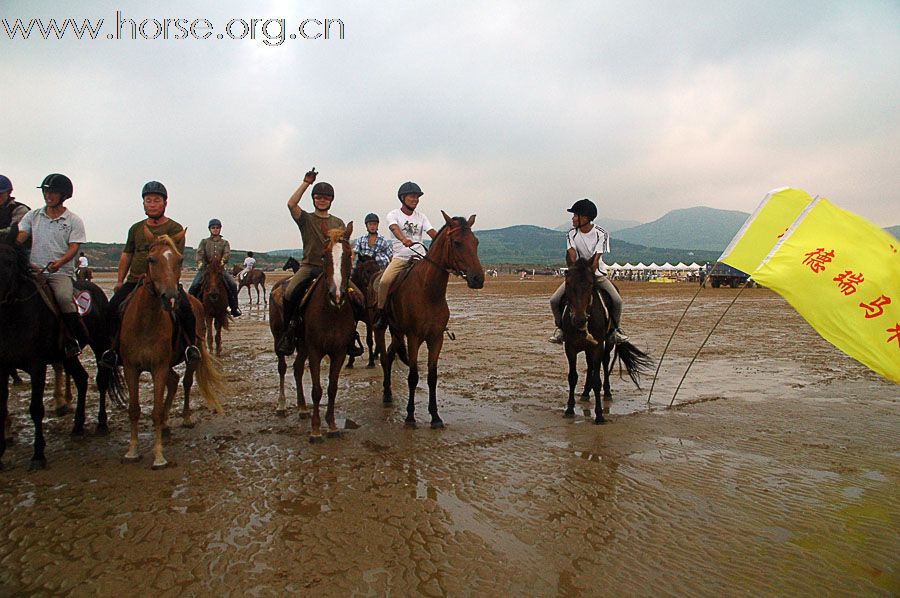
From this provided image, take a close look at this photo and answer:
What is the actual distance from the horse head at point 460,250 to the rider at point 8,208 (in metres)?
5.09

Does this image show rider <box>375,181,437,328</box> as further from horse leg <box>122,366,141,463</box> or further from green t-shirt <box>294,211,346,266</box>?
horse leg <box>122,366,141,463</box>

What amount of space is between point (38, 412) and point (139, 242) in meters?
2.03

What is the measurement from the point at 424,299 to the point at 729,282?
41.9 m

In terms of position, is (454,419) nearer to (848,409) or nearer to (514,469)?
(514,469)

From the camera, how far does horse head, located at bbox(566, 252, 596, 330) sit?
263 inches

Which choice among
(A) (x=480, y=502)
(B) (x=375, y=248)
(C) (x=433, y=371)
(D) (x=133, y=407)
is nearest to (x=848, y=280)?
(A) (x=480, y=502)

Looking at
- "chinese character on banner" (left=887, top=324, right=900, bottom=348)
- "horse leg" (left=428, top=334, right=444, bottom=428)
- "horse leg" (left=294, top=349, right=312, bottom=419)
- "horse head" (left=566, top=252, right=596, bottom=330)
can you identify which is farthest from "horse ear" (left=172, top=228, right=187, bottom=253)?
"chinese character on banner" (left=887, top=324, right=900, bottom=348)

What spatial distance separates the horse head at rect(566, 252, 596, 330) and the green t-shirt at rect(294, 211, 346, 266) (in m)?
3.20

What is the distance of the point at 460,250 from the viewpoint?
6.46 m

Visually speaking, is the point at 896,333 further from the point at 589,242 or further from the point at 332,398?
the point at 332,398

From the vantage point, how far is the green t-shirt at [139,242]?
558cm

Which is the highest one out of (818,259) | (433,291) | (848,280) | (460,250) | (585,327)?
(460,250)

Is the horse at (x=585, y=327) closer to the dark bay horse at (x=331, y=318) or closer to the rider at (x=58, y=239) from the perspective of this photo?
the dark bay horse at (x=331, y=318)

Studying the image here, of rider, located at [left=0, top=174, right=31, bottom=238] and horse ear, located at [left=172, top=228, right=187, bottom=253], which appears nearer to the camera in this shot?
horse ear, located at [left=172, top=228, right=187, bottom=253]
